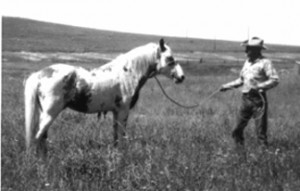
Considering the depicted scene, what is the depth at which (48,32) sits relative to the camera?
96438 millimetres

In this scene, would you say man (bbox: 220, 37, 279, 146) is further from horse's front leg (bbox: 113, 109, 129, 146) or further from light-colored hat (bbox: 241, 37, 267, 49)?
horse's front leg (bbox: 113, 109, 129, 146)

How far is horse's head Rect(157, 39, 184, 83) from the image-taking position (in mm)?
8492

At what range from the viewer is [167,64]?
854cm

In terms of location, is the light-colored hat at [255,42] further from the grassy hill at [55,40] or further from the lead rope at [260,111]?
the grassy hill at [55,40]

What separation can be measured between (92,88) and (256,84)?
2.69 metres

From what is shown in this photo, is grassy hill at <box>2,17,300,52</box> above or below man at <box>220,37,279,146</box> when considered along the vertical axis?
below

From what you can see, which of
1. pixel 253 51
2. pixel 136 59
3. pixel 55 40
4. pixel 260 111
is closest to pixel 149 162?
pixel 136 59

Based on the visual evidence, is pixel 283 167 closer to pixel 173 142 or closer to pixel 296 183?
→ pixel 296 183

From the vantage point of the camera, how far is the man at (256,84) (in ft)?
26.5

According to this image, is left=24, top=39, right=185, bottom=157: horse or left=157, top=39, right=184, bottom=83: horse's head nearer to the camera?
left=24, top=39, right=185, bottom=157: horse

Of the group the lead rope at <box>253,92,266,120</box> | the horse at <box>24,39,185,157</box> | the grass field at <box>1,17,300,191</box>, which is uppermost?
the horse at <box>24,39,185,157</box>

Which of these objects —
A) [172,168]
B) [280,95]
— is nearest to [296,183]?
[172,168]

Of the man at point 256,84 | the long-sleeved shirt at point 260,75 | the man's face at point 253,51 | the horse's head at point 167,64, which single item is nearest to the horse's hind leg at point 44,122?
the horse's head at point 167,64

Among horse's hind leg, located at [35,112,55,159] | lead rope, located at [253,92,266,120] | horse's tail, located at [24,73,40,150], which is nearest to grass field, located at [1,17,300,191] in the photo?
horse's hind leg, located at [35,112,55,159]
